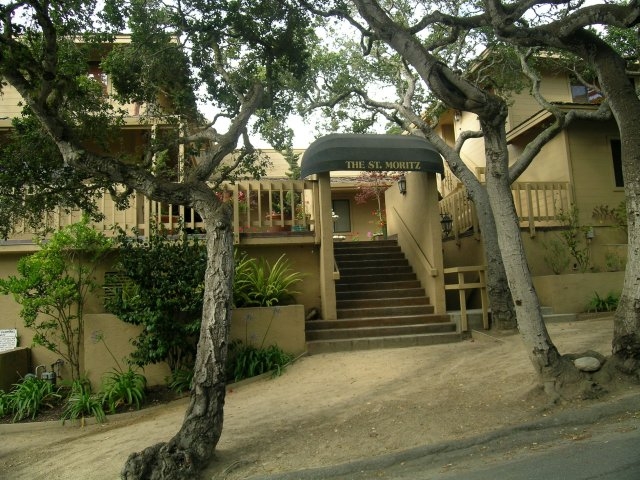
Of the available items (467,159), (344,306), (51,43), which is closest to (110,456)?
(51,43)

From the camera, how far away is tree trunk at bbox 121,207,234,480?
172 inches

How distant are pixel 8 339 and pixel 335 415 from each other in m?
7.27

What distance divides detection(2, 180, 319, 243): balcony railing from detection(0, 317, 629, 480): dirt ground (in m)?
2.87

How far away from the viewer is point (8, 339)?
968cm

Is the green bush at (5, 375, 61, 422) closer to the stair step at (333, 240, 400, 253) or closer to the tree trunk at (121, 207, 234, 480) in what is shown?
the tree trunk at (121, 207, 234, 480)

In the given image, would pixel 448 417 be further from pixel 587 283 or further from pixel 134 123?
pixel 134 123

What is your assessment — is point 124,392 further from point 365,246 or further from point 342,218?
point 342,218

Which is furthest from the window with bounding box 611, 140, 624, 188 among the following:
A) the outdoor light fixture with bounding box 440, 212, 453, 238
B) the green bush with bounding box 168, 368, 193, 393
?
the green bush with bounding box 168, 368, 193, 393

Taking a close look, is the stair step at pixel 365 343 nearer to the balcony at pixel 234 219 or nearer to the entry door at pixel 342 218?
the balcony at pixel 234 219

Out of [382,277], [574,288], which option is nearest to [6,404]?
[382,277]

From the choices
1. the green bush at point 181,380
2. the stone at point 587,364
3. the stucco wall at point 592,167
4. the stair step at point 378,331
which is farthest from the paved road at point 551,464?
the stucco wall at point 592,167

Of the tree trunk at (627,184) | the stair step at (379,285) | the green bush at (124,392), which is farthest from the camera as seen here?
the stair step at (379,285)

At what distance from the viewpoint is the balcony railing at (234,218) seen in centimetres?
970

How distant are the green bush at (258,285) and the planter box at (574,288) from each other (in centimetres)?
518
